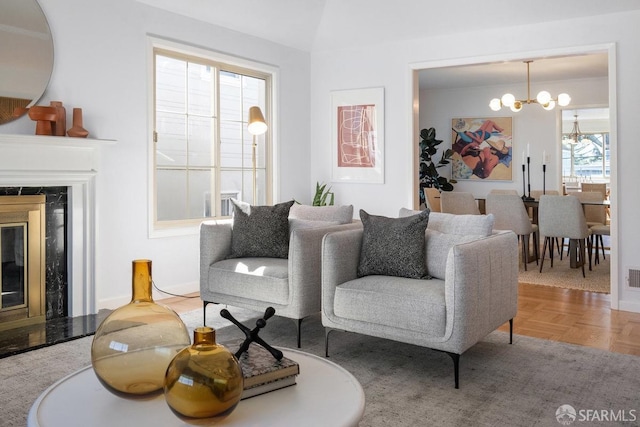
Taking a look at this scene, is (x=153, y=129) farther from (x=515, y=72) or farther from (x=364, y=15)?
(x=515, y=72)

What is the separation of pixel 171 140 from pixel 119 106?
2.30 feet

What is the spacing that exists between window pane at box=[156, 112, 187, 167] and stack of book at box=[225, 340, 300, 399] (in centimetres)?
346

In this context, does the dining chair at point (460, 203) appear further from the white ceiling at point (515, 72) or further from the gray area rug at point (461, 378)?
the gray area rug at point (461, 378)

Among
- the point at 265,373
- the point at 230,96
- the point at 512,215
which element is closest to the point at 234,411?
the point at 265,373

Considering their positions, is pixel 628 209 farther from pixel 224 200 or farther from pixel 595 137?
pixel 595 137

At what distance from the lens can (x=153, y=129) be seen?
15.8 ft

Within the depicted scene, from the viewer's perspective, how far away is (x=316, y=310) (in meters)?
3.56

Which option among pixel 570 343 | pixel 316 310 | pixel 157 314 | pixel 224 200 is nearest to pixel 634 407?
pixel 570 343

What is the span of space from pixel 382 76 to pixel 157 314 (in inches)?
181

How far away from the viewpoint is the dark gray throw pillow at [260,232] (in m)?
4.00

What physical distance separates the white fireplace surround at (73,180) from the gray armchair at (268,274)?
2.86ft

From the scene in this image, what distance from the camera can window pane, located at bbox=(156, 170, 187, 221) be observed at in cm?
503

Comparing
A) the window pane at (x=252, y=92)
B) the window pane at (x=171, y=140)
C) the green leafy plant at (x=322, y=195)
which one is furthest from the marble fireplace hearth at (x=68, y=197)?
the green leafy plant at (x=322, y=195)

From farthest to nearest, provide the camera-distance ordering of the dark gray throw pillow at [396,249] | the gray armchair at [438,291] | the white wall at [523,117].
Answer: the white wall at [523,117]
the dark gray throw pillow at [396,249]
the gray armchair at [438,291]
